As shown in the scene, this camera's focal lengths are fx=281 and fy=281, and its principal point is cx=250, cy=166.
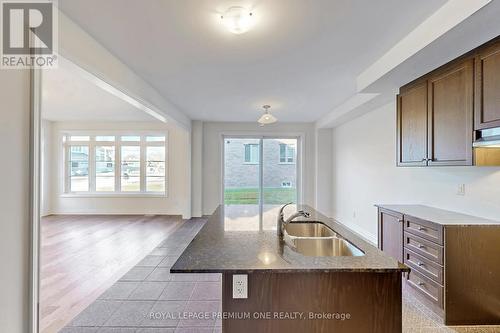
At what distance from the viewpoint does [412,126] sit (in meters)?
3.17

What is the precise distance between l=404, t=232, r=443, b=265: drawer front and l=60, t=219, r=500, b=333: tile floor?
0.52 meters

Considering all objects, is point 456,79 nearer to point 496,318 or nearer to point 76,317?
point 496,318

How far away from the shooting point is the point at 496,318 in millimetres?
2334

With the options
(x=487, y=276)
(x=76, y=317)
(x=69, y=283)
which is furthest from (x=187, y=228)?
(x=487, y=276)

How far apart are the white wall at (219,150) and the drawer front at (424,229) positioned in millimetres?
4585

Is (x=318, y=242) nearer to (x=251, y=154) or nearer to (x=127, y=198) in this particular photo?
(x=251, y=154)

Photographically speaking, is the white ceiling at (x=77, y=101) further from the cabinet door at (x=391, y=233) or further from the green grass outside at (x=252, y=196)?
the cabinet door at (x=391, y=233)

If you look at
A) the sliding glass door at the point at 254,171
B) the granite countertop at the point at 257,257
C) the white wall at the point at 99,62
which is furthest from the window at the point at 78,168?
the granite countertop at the point at 257,257

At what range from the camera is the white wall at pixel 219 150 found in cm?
737

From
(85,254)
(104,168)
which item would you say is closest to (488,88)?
(85,254)

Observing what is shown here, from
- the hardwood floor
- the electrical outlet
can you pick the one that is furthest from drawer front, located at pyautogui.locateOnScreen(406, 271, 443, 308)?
the hardwood floor

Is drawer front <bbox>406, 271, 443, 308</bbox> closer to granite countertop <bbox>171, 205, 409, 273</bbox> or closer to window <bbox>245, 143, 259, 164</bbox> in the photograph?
granite countertop <bbox>171, 205, 409, 273</bbox>

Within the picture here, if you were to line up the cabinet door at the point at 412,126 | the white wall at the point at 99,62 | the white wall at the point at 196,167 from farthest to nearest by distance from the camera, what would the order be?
1. the white wall at the point at 196,167
2. the cabinet door at the point at 412,126
3. the white wall at the point at 99,62

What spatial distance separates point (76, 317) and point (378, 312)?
2592 millimetres
